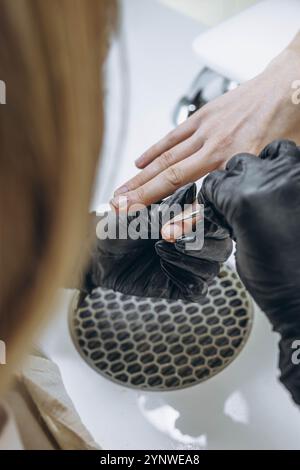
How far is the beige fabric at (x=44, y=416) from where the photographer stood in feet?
2.28

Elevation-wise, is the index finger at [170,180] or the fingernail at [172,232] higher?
the index finger at [170,180]

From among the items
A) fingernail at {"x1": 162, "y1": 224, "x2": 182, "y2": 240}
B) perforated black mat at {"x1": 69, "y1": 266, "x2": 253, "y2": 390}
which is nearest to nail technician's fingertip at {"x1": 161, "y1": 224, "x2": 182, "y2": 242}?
fingernail at {"x1": 162, "y1": 224, "x2": 182, "y2": 240}

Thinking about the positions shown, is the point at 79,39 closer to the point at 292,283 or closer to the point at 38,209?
the point at 38,209

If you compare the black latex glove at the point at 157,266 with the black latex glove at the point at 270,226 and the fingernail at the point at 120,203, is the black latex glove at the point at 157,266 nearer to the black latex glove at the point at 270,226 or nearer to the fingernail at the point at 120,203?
the fingernail at the point at 120,203

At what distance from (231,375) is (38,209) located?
0.78 meters

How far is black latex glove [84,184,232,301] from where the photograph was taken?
998 mm

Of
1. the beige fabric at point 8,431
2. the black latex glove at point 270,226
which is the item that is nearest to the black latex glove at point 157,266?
the black latex glove at point 270,226

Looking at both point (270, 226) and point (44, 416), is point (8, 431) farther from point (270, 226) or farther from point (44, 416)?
point (270, 226)

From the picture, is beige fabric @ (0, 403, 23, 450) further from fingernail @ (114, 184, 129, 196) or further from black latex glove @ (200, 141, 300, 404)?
fingernail @ (114, 184, 129, 196)

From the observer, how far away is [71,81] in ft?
1.06

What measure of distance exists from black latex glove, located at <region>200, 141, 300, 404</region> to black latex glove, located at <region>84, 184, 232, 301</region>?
6.0 inches

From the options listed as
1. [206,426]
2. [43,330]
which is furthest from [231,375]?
[43,330]

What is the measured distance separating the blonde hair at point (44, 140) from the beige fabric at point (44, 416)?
0.34 m

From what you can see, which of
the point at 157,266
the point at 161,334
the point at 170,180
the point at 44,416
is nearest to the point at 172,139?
the point at 170,180
